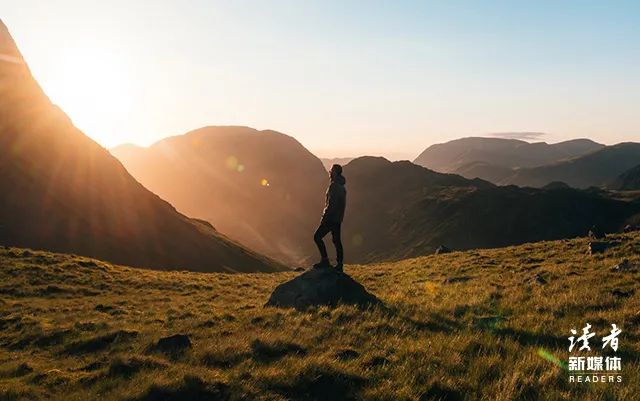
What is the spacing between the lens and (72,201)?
90.9 metres

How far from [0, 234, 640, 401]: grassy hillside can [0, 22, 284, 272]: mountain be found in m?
Result: 66.4

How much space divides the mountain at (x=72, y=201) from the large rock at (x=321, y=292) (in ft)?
239

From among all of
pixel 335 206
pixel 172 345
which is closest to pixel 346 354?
pixel 172 345

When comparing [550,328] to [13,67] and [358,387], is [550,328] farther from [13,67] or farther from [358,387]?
[13,67]

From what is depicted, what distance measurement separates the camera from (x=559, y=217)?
589 feet

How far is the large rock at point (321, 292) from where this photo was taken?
15922 millimetres

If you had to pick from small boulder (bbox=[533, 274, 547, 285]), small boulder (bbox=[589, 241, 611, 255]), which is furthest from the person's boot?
small boulder (bbox=[589, 241, 611, 255])

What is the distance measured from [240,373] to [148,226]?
103m

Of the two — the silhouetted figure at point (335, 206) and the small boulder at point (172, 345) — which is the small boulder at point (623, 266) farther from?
the small boulder at point (172, 345)

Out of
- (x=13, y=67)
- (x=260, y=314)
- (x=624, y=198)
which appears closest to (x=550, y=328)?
(x=260, y=314)

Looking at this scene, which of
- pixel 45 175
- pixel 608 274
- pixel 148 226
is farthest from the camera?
pixel 148 226

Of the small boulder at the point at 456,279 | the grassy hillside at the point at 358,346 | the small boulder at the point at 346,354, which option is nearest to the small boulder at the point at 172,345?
the grassy hillside at the point at 358,346

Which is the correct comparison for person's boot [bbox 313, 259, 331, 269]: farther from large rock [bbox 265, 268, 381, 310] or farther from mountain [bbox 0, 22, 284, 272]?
mountain [bbox 0, 22, 284, 272]

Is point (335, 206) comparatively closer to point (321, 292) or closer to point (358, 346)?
point (321, 292)
